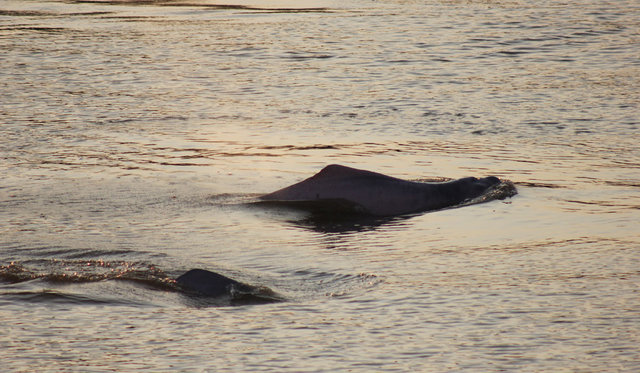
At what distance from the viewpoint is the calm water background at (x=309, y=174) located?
4641 millimetres

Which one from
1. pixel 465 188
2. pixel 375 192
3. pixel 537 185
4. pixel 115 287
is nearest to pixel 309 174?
pixel 375 192

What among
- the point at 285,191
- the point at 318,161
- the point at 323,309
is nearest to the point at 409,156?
the point at 318,161

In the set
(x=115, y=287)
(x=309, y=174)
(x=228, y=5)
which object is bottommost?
(x=309, y=174)

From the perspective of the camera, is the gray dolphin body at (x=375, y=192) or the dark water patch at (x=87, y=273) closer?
the dark water patch at (x=87, y=273)

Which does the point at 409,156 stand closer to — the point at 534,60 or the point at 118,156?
the point at 118,156

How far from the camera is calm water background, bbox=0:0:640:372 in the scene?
4.64 meters

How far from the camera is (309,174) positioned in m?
8.39

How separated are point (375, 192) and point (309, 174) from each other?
1.02 m

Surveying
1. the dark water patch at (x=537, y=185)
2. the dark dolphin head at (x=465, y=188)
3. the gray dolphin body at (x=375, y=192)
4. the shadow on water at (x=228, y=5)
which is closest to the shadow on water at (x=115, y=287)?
the gray dolphin body at (x=375, y=192)

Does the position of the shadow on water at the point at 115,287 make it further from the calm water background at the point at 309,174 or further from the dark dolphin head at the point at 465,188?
the dark dolphin head at the point at 465,188

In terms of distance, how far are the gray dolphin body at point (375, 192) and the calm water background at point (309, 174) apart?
22 cm

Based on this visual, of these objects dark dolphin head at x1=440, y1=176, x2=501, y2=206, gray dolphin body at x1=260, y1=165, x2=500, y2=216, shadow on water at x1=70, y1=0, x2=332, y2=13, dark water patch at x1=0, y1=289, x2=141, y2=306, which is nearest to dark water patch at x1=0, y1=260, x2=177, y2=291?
dark water patch at x1=0, y1=289, x2=141, y2=306

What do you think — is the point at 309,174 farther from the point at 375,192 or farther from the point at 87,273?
the point at 87,273

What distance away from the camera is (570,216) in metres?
6.93
